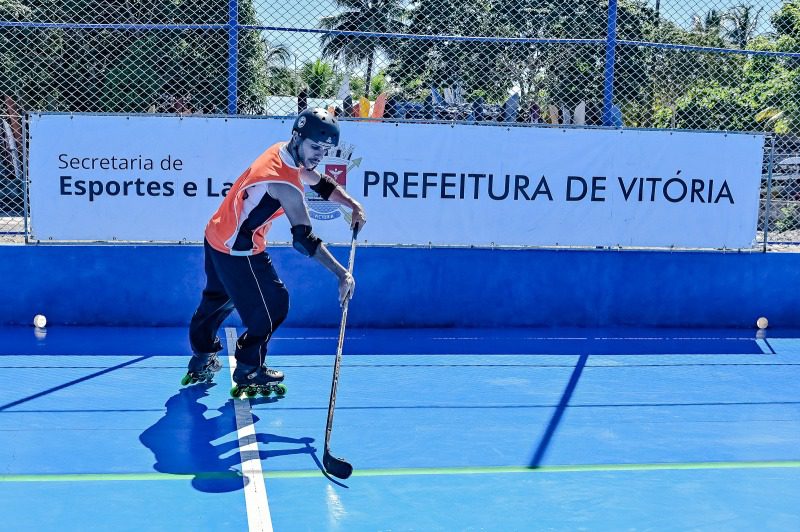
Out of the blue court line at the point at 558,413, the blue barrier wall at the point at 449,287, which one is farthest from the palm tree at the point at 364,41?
the blue court line at the point at 558,413

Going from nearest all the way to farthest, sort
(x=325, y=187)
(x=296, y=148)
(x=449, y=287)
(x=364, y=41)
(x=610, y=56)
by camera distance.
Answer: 1. (x=296, y=148)
2. (x=325, y=187)
3. (x=610, y=56)
4. (x=449, y=287)
5. (x=364, y=41)

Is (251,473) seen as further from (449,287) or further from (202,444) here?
(449,287)

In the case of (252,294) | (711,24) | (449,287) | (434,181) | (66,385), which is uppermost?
(711,24)

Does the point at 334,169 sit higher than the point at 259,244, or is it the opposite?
the point at 334,169

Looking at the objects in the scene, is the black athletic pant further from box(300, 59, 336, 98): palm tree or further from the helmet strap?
box(300, 59, 336, 98): palm tree

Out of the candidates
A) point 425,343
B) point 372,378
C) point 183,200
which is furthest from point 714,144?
point 183,200

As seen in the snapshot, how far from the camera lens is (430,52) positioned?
36.6ft

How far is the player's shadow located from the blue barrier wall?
2619 millimetres

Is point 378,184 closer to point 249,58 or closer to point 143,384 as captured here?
point 249,58

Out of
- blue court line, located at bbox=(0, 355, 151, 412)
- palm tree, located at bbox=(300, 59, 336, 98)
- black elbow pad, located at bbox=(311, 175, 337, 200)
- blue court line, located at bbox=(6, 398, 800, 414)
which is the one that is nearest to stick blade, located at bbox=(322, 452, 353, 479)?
blue court line, located at bbox=(6, 398, 800, 414)

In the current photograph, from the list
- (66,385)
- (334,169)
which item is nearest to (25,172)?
(66,385)

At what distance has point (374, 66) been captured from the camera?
9.28 m

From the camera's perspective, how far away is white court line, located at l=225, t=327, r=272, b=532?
4.08 meters

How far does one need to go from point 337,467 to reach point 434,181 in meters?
4.42
